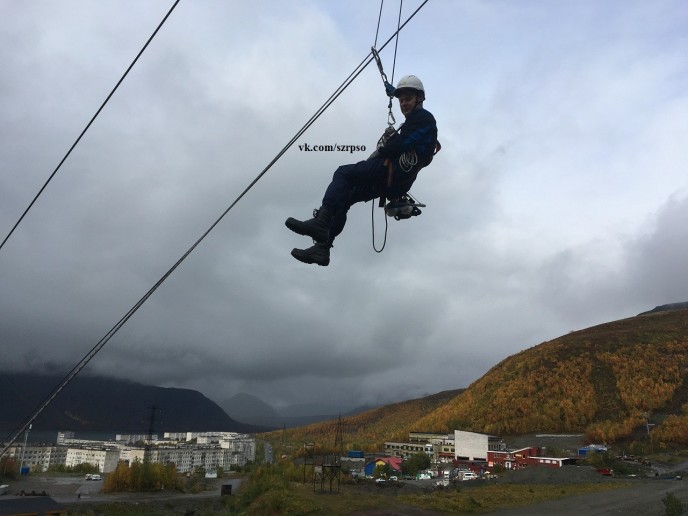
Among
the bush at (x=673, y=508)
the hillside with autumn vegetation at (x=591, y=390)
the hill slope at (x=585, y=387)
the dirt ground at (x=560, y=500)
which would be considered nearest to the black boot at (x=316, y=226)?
the bush at (x=673, y=508)

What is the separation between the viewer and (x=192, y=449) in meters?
110

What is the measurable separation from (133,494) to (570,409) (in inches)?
2883

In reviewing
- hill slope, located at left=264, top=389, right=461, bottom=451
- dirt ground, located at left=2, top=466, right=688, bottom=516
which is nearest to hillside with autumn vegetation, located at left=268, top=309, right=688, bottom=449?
dirt ground, located at left=2, top=466, right=688, bottom=516

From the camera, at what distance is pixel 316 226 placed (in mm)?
6406

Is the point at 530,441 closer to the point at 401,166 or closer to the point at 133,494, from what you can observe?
the point at 133,494

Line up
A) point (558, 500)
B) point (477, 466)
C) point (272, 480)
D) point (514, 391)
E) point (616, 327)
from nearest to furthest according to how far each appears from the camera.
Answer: point (558, 500)
point (272, 480)
point (477, 466)
point (514, 391)
point (616, 327)

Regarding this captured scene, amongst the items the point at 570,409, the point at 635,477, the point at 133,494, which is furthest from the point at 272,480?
the point at 570,409

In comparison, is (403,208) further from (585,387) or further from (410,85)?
(585,387)

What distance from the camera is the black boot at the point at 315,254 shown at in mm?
6473

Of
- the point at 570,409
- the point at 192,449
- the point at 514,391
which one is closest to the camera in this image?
the point at 570,409

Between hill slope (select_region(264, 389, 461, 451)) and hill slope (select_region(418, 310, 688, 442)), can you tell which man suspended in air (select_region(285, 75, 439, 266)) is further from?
hill slope (select_region(264, 389, 461, 451))

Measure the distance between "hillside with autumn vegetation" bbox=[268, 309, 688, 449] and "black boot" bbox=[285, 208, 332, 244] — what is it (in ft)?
276

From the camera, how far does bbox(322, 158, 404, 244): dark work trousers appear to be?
656 centimetres

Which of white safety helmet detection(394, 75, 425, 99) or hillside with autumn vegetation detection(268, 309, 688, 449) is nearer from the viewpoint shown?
white safety helmet detection(394, 75, 425, 99)
